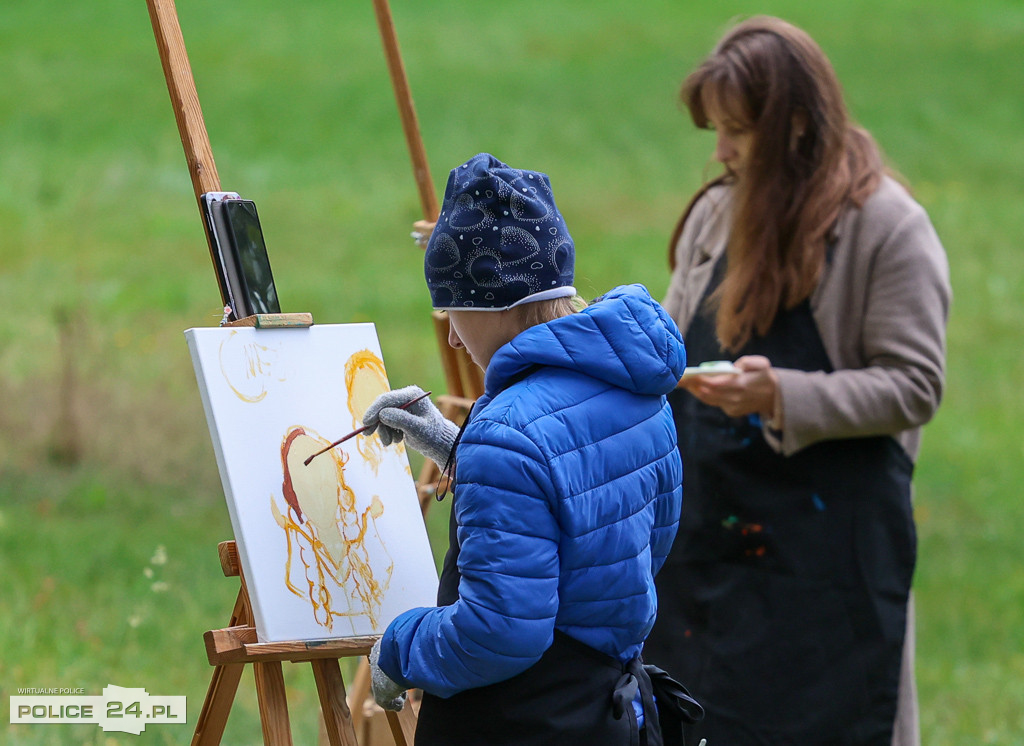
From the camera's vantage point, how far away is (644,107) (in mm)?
11359

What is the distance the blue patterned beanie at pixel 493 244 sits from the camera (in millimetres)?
1489

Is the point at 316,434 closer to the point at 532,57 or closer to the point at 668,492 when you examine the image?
the point at 668,492

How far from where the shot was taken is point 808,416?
2254mm

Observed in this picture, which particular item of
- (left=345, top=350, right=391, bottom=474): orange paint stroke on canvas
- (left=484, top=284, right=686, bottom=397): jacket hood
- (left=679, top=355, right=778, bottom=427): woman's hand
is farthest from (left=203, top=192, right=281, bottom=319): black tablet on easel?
(left=679, top=355, right=778, bottom=427): woman's hand

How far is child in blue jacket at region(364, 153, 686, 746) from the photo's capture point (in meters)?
1.38

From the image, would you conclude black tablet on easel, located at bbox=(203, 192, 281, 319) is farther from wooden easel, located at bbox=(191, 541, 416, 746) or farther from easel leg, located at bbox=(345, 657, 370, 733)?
easel leg, located at bbox=(345, 657, 370, 733)

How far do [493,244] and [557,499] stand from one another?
1.11 feet

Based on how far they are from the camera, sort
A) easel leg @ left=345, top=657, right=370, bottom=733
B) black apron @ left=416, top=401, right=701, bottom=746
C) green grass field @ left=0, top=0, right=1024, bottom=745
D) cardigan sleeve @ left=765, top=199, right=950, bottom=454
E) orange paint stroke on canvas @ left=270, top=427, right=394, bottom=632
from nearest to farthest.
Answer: black apron @ left=416, top=401, right=701, bottom=746 < orange paint stroke on canvas @ left=270, top=427, right=394, bottom=632 < cardigan sleeve @ left=765, top=199, right=950, bottom=454 < easel leg @ left=345, top=657, right=370, bottom=733 < green grass field @ left=0, top=0, right=1024, bottom=745

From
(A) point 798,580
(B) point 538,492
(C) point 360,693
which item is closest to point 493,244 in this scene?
(B) point 538,492

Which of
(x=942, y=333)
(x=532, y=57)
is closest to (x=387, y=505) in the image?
(x=942, y=333)

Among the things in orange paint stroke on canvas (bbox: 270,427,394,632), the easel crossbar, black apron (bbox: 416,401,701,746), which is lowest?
black apron (bbox: 416,401,701,746)

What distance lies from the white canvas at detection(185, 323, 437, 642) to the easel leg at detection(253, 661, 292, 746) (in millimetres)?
73

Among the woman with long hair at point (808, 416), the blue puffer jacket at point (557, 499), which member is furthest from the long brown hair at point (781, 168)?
the blue puffer jacket at point (557, 499)

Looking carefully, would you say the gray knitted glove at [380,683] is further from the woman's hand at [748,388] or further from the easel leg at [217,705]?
the woman's hand at [748,388]
